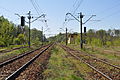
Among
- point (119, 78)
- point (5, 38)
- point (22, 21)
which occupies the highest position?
point (22, 21)

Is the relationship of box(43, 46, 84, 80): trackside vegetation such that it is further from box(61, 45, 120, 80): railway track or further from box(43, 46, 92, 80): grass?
box(61, 45, 120, 80): railway track

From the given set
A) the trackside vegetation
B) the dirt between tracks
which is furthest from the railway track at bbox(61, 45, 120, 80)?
the dirt between tracks

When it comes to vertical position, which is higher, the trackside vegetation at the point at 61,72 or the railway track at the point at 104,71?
the trackside vegetation at the point at 61,72

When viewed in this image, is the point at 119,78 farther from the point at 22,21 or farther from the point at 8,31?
the point at 8,31

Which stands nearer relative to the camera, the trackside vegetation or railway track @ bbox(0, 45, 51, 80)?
the trackside vegetation

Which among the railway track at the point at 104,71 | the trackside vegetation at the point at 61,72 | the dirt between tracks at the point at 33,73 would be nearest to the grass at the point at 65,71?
the trackside vegetation at the point at 61,72

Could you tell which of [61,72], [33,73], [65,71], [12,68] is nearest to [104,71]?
[65,71]

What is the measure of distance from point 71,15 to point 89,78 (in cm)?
2667

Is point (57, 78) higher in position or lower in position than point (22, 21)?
lower

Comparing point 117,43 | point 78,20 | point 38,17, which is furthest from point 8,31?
point 117,43

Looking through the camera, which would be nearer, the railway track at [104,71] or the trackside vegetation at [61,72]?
the trackside vegetation at [61,72]

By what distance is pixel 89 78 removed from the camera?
9188 mm

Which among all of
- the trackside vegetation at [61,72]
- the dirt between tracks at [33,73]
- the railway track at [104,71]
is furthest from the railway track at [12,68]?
the railway track at [104,71]

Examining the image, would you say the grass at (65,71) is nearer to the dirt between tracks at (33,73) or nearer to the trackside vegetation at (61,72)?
the trackside vegetation at (61,72)
